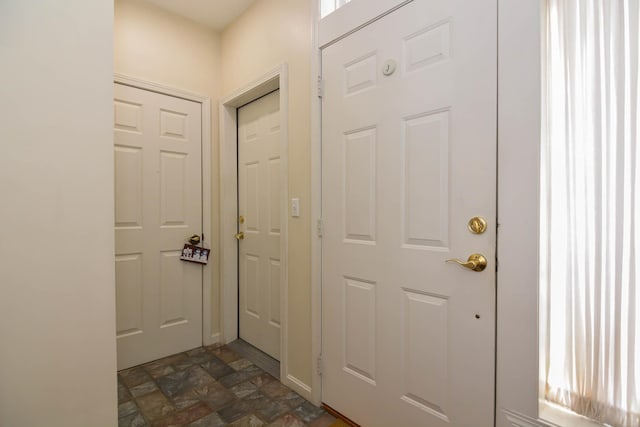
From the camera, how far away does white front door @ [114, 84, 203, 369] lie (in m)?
2.26

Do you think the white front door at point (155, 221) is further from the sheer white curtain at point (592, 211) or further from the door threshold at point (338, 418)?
the sheer white curtain at point (592, 211)

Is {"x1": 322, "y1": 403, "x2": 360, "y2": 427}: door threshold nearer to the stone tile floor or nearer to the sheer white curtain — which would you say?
the stone tile floor

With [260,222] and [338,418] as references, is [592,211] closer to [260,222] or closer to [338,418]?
[338,418]

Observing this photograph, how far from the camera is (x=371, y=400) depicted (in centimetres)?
153

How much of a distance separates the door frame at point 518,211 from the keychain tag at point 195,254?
221cm

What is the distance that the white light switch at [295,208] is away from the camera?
76.4 inches

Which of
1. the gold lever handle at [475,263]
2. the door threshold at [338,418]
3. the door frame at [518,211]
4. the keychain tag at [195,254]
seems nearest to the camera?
the door frame at [518,211]

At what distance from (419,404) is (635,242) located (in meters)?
1.01

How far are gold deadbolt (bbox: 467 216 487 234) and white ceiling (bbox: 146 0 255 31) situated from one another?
230 cm

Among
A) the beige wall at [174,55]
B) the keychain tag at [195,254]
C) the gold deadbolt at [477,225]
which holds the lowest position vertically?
the keychain tag at [195,254]

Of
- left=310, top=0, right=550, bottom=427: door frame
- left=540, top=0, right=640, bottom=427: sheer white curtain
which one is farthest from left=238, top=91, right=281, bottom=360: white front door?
left=540, top=0, right=640, bottom=427: sheer white curtain

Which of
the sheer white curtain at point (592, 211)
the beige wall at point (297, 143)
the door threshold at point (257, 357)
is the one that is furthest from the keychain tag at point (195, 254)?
the sheer white curtain at point (592, 211)

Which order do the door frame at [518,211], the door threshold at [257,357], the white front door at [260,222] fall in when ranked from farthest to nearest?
the white front door at [260,222], the door threshold at [257,357], the door frame at [518,211]

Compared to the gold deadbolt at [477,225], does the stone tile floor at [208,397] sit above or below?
below
